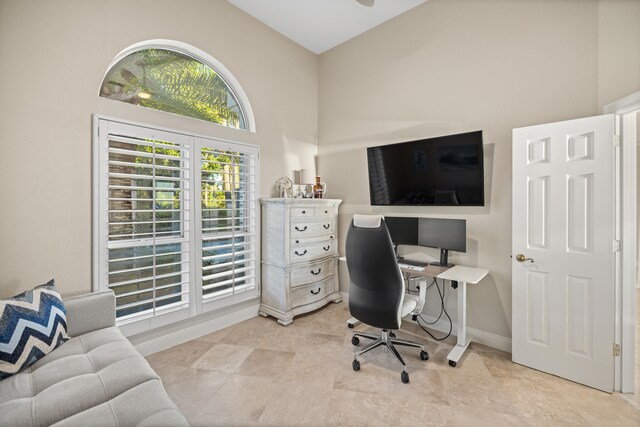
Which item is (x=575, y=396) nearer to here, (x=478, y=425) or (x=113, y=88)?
(x=478, y=425)

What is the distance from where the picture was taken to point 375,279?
84.8 inches

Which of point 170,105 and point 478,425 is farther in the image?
point 170,105

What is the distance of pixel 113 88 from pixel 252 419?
110 inches

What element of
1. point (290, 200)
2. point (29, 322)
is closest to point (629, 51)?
point (290, 200)

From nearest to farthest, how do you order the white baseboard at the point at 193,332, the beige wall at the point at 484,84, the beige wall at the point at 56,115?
1. the beige wall at the point at 56,115
2. the beige wall at the point at 484,84
3. the white baseboard at the point at 193,332

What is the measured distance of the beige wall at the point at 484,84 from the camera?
222 centimetres

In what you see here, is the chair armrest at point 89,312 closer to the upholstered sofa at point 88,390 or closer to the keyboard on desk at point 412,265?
the upholstered sofa at point 88,390

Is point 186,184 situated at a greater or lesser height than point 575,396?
greater

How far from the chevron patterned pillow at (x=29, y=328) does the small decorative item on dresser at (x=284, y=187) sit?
89.5 inches

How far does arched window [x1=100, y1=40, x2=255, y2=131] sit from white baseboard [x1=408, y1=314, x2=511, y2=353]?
10.2ft

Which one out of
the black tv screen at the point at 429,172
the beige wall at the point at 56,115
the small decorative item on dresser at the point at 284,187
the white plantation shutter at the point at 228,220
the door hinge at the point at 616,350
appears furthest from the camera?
the small decorative item on dresser at the point at 284,187

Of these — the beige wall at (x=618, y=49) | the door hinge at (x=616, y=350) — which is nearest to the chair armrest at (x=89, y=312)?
the door hinge at (x=616, y=350)

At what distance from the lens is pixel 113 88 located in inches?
92.0

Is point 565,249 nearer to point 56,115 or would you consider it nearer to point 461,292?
point 461,292
